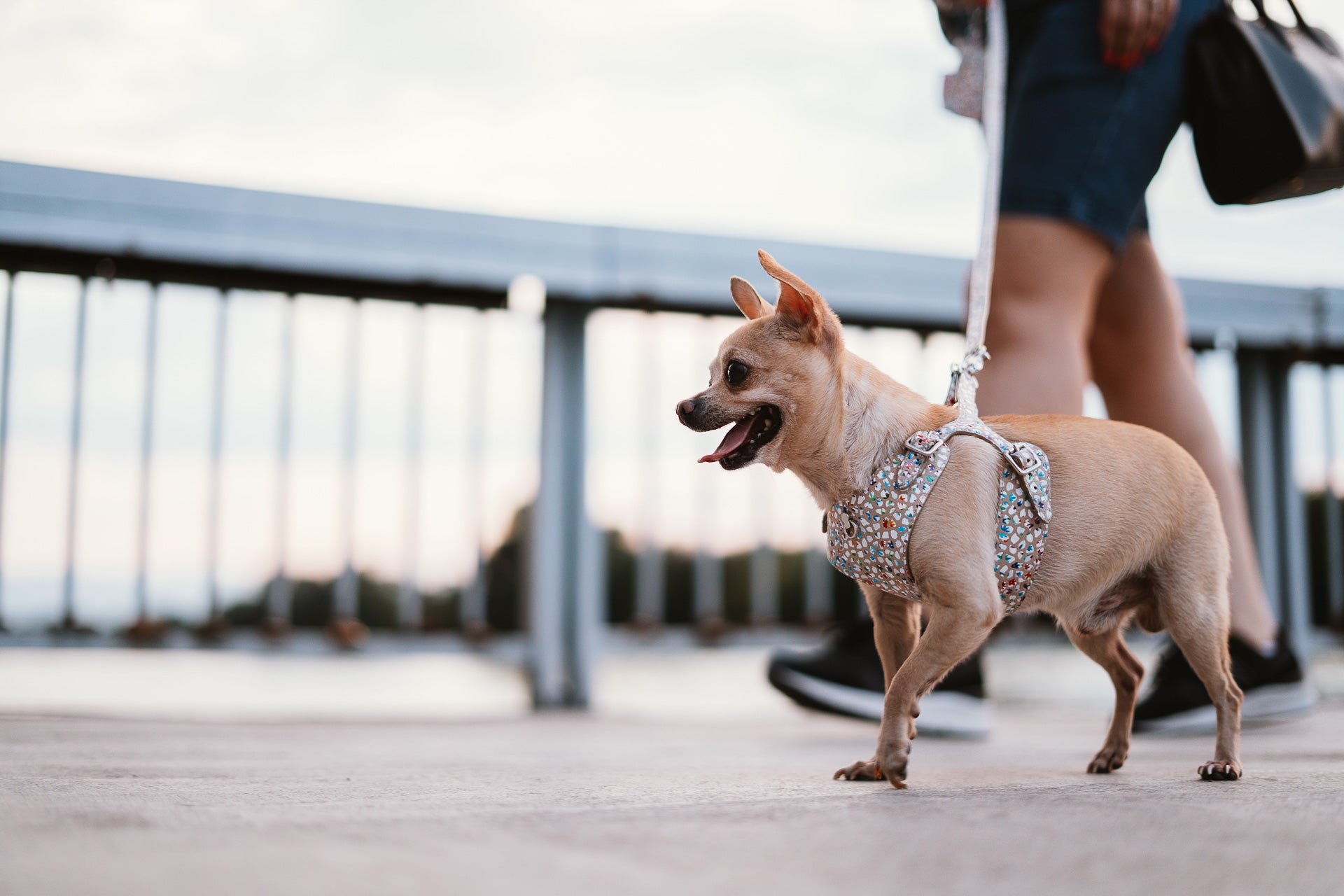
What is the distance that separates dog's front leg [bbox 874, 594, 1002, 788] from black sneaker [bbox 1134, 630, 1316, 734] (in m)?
1.01

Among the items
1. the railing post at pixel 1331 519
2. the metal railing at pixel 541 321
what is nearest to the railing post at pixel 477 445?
the metal railing at pixel 541 321

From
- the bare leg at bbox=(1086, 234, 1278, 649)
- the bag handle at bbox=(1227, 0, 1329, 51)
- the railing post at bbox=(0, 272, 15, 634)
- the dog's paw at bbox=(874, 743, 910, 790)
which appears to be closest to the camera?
the dog's paw at bbox=(874, 743, 910, 790)

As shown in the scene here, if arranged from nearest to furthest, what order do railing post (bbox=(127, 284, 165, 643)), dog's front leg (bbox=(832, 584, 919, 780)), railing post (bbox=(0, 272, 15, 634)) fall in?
dog's front leg (bbox=(832, 584, 919, 780)), railing post (bbox=(0, 272, 15, 634)), railing post (bbox=(127, 284, 165, 643))

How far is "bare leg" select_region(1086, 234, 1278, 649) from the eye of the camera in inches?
91.4

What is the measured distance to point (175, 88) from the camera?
11.8 ft

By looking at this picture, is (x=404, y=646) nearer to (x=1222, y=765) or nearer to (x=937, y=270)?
(x=937, y=270)

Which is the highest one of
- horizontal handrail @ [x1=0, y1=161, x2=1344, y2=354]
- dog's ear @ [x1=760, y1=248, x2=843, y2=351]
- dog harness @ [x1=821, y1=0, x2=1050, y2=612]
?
horizontal handrail @ [x1=0, y1=161, x2=1344, y2=354]

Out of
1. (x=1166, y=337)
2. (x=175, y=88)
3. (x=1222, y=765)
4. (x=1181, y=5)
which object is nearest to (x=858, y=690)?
(x=1222, y=765)

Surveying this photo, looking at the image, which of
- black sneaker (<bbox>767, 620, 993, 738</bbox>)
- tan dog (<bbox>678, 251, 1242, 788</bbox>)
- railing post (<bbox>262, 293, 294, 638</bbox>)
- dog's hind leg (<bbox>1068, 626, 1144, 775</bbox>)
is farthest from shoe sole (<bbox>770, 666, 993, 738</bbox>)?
railing post (<bbox>262, 293, 294, 638</bbox>)

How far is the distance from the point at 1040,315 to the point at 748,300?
0.61 metres

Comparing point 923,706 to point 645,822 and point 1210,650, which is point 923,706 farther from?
point 645,822

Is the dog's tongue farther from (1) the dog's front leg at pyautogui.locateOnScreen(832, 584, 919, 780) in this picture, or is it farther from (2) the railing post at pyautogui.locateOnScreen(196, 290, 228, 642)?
(2) the railing post at pyautogui.locateOnScreen(196, 290, 228, 642)

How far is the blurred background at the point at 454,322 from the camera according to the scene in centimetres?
335

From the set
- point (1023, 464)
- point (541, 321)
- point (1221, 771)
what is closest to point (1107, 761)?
point (1221, 771)
